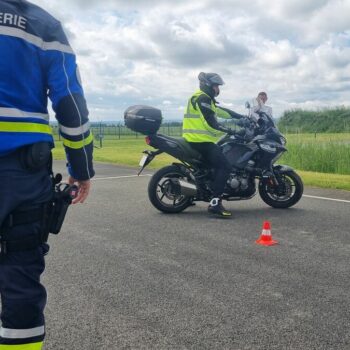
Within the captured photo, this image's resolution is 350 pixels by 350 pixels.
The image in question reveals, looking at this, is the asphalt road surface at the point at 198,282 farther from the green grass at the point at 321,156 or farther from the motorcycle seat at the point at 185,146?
the green grass at the point at 321,156

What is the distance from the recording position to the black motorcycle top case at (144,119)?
23.5ft

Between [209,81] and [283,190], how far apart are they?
7.54ft

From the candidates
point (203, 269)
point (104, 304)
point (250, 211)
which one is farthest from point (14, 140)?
point (250, 211)

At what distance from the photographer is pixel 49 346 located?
3.06 meters

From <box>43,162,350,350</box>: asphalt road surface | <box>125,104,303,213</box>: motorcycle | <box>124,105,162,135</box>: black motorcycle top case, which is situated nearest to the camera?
<box>43,162,350,350</box>: asphalt road surface

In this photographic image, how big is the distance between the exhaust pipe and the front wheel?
1.27 m

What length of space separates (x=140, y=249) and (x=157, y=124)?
8.06 feet

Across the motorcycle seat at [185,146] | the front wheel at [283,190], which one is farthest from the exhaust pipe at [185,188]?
the front wheel at [283,190]

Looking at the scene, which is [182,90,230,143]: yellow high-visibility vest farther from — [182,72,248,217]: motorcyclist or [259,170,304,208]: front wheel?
[259,170,304,208]: front wheel

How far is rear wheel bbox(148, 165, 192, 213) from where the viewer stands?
7.43 metres

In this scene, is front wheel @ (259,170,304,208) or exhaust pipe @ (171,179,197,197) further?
front wheel @ (259,170,304,208)

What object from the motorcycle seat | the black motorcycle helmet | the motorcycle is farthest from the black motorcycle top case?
the black motorcycle helmet

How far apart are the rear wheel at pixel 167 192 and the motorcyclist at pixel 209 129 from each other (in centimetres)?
51

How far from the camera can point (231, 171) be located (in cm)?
753
